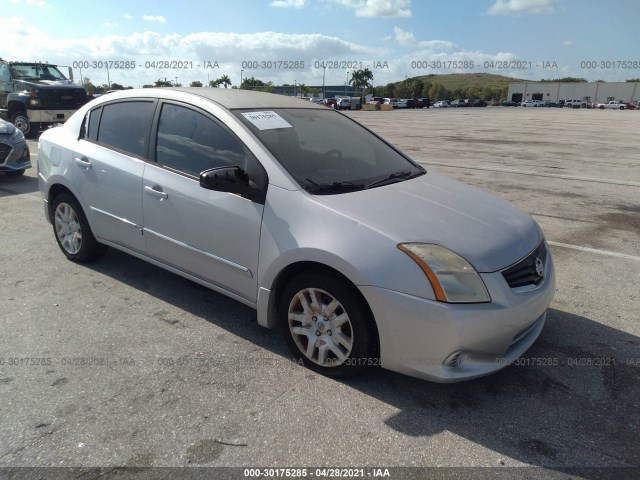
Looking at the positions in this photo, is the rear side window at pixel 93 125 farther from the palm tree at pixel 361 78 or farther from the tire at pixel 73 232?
the palm tree at pixel 361 78

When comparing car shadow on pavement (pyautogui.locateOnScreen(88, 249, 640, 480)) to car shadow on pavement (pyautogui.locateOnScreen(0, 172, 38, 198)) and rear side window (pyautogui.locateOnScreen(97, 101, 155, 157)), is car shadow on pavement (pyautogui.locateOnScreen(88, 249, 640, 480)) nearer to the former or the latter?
rear side window (pyautogui.locateOnScreen(97, 101, 155, 157))

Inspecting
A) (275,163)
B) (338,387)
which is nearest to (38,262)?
(275,163)

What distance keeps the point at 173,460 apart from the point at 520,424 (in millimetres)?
1776

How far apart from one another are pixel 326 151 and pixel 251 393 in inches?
70.4

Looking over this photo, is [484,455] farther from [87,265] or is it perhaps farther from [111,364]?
[87,265]

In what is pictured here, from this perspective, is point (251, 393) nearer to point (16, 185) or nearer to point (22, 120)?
point (16, 185)

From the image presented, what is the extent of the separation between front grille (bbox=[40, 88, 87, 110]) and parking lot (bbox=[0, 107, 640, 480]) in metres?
12.8

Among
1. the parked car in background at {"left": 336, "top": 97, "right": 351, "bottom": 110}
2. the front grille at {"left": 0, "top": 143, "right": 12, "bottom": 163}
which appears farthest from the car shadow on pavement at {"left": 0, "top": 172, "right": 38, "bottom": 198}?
the parked car in background at {"left": 336, "top": 97, "right": 351, "bottom": 110}

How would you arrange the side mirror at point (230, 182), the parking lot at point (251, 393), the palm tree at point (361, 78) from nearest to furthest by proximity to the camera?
the parking lot at point (251, 393), the side mirror at point (230, 182), the palm tree at point (361, 78)

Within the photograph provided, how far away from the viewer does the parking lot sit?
2400 millimetres

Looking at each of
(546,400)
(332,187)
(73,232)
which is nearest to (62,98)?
(73,232)

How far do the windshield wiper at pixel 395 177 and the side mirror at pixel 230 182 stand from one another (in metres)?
0.78

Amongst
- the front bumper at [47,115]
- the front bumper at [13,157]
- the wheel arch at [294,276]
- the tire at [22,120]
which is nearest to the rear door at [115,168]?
the wheel arch at [294,276]

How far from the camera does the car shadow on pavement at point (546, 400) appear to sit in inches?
96.1
